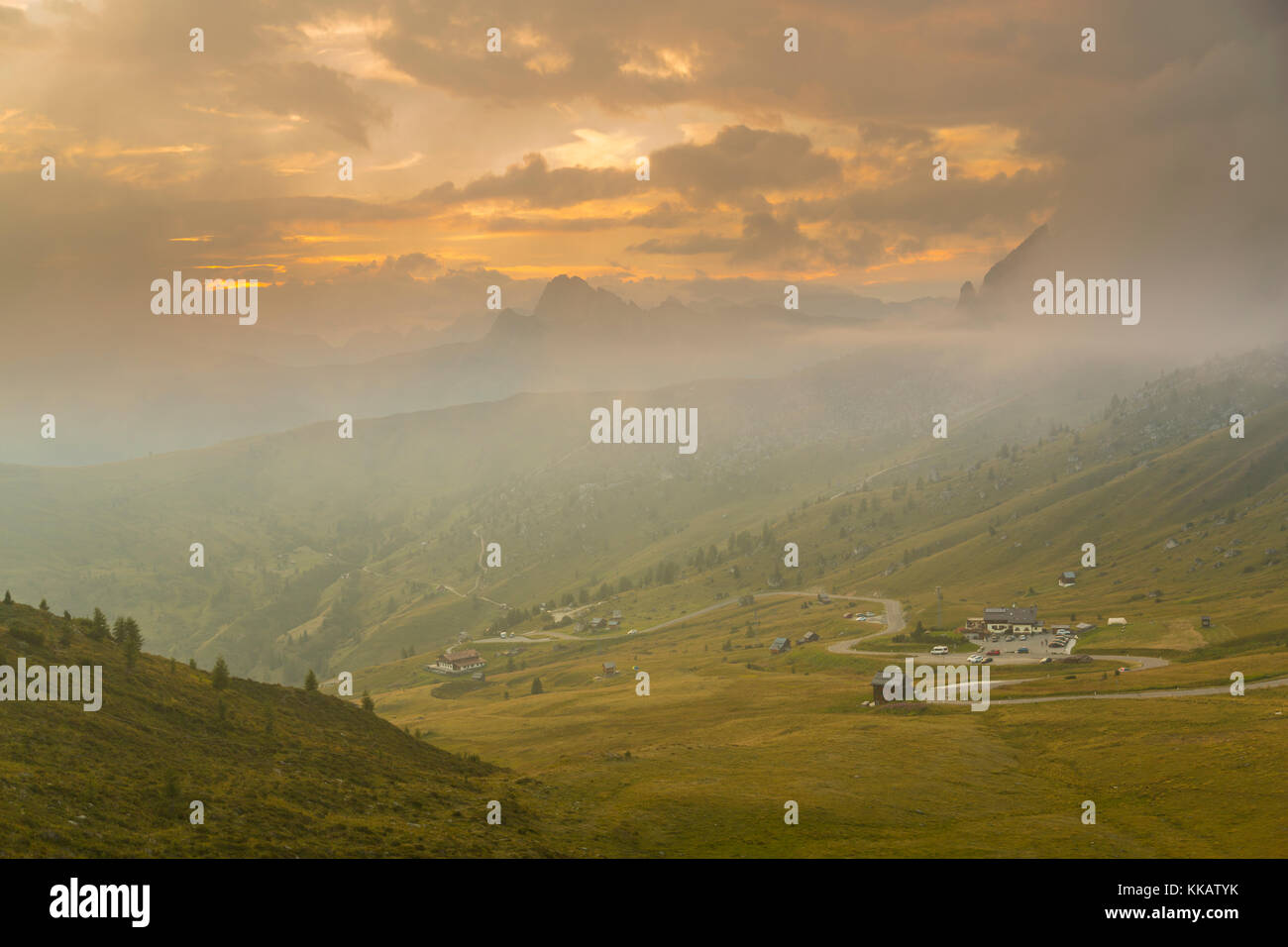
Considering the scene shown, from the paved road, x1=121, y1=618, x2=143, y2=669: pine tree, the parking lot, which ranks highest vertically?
x1=121, y1=618, x2=143, y2=669: pine tree

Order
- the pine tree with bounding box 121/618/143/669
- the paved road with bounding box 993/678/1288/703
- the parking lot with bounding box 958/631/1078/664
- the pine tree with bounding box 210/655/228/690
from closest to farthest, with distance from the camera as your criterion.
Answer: the pine tree with bounding box 121/618/143/669
the pine tree with bounding box 210/655/228/690
the paved road with bounding box 993/678/1288/703
the parking lot with bounding box 958/631/1078/664

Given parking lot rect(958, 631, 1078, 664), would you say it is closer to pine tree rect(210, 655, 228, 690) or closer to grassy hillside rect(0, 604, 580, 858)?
grassy hillside rect(0, 604, 580, 858)

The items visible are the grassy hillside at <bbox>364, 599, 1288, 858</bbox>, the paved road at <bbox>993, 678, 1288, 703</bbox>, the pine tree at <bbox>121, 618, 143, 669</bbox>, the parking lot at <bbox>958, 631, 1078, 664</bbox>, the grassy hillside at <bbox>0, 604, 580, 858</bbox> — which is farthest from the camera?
the parking lot at <bbox>958, 631, 1078, 664</bbox>

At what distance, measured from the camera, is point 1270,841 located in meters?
61.3

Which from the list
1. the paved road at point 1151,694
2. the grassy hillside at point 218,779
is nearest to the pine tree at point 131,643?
the grassy hillside at point 218,779

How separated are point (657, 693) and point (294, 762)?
117 m

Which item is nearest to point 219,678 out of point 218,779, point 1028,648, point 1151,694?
point 218,779

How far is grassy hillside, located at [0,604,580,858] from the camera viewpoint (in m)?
42.0

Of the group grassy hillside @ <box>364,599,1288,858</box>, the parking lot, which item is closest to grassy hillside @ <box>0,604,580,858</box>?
grassy hillside @ <box>364,599,1288,858</box>

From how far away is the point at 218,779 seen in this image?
2110 inches

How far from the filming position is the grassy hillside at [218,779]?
138 ft

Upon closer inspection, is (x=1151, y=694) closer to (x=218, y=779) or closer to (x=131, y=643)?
(x=218, y=779)
